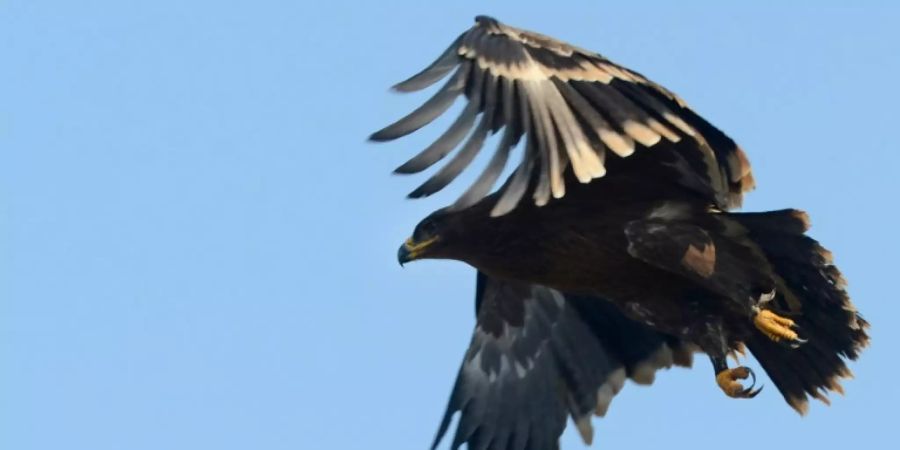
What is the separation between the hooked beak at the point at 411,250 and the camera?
10.0 m

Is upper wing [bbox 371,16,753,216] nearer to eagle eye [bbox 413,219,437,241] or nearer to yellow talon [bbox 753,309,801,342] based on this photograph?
yellow talon [bbox 753,309,801,342]

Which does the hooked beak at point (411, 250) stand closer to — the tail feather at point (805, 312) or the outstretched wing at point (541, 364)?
the outstretched wing at point (541, 364)

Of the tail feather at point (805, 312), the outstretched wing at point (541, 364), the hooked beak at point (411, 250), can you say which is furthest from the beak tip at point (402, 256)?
the tail feather at point (805, 312)

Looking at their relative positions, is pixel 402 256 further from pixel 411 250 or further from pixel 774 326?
pixel 774 326

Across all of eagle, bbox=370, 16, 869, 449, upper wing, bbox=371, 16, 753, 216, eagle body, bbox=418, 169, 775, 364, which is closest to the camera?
upper wing, bbox=371, 16, 753, 216

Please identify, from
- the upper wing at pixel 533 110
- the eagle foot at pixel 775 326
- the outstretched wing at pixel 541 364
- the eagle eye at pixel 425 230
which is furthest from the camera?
the outstretched wing at pixel 541 364

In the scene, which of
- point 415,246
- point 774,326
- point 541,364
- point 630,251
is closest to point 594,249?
point 630,251

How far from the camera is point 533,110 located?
7859mm

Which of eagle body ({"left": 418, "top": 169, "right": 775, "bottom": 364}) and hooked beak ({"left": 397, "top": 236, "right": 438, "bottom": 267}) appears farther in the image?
hooked beak ({"left": 397, "top": 236, "right": 438, "bottom": 267})

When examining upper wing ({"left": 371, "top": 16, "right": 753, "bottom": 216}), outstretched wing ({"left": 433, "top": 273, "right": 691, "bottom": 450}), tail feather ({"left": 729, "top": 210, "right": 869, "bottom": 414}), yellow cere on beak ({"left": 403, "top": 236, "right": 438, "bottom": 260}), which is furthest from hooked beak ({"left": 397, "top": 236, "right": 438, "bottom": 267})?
upper wing ({"left": 371, "top": 16, "right": 753, "bottom": 216})

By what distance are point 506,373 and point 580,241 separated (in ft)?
5.02

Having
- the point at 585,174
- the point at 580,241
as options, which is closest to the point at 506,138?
the point at 585,174

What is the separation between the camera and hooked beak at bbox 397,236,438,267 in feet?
33.0

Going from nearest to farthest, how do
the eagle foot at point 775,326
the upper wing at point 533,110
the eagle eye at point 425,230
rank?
the upper wing at point 533,110
the eagle foot at point 775,326
the eagle eye at point 425,230
